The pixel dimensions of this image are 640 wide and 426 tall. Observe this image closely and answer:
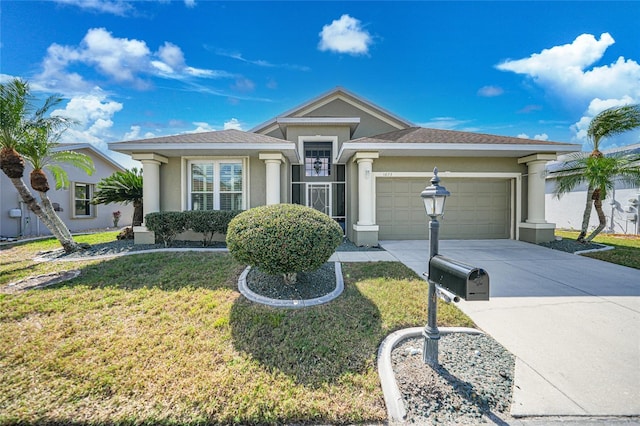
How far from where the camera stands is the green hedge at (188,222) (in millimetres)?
8414

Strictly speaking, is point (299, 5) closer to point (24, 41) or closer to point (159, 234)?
point (24, 41)

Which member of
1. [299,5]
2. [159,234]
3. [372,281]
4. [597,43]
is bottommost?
[372,281]

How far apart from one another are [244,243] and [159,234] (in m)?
6.36

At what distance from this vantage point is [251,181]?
9656 mm

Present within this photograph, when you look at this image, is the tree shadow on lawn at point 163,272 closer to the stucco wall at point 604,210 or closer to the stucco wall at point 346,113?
the stucco wall at point 346,113

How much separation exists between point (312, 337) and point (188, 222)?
6785 millimetres

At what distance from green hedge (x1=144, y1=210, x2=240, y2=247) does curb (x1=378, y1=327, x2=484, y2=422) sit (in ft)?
22.0

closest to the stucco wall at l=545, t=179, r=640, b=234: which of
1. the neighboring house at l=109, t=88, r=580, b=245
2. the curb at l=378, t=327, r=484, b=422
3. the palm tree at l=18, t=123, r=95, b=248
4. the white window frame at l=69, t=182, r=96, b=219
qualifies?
the neighboring house at l=109, t=88, r=580, b=245

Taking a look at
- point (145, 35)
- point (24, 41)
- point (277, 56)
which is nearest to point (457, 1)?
point (277, 56)

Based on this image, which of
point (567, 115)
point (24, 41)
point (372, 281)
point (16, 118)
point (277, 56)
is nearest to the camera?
point (372, 281)

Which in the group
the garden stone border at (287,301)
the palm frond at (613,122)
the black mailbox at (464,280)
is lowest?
the garden stone border at (287,301)

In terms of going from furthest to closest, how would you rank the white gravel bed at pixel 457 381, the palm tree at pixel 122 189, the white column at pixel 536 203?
the palm tree at pixel 122 189 → the white column at pixel 536 203 → the white gravel bed at pixel 457 381

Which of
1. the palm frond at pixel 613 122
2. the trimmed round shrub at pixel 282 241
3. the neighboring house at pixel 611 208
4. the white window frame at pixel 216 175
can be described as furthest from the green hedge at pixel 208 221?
the palm frond at pixel 613 122

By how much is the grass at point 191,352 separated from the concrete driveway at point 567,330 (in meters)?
0.82
